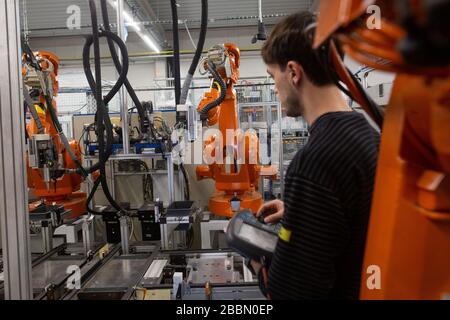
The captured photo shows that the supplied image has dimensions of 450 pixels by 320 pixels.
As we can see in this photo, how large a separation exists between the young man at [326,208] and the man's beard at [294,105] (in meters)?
0.12

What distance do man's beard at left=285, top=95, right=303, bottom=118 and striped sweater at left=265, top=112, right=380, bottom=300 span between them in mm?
201

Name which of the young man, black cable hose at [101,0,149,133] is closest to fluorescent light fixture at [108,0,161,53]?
black cable hose at [101,0,149,133]

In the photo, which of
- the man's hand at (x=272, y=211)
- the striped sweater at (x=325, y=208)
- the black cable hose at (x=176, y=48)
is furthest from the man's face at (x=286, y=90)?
the black cable hose at (x=176, y=48)

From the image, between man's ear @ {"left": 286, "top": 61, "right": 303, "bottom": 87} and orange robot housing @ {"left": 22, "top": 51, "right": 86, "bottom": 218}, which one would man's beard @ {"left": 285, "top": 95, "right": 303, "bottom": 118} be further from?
orange robot housing @ {"left": 22, "top": 51, "right": 86, "bottom": 218}

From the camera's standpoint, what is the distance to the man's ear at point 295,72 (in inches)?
39.9

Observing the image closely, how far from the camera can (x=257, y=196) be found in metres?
3.46

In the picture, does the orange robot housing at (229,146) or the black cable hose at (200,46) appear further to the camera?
the orange robot housing at (229,146)

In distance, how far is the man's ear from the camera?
1014 mm

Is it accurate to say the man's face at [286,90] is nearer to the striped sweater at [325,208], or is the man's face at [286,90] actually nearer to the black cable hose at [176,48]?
the striped sweater at [325,208]

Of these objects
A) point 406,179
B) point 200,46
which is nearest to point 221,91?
point 200,46

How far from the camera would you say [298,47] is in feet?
3.31

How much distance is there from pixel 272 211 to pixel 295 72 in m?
0.74
